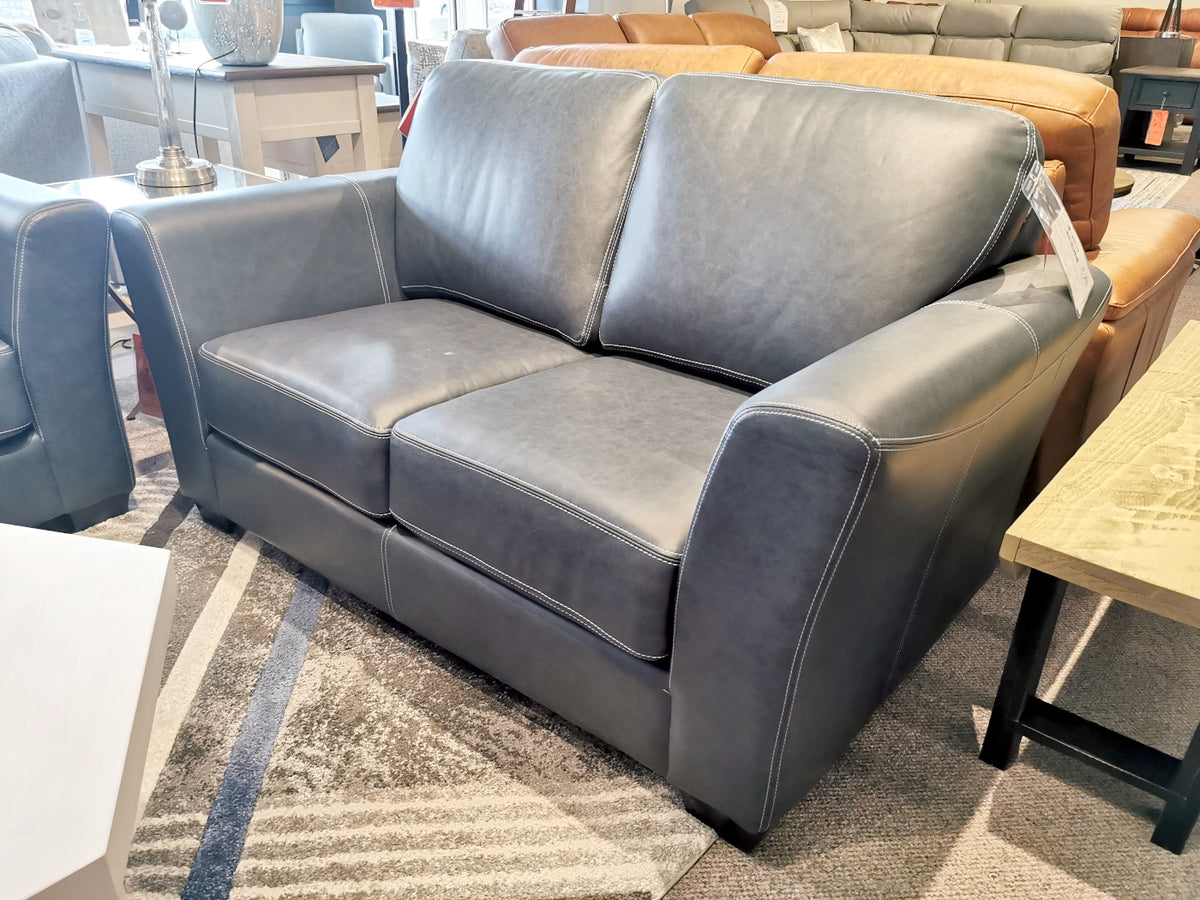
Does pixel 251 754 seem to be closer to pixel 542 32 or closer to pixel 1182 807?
pixel 1182 807

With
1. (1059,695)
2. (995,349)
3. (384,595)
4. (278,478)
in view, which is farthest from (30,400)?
(1059,695)

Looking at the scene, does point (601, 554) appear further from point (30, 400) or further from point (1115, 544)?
point (30, 400)

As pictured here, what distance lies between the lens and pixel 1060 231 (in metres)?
1.17

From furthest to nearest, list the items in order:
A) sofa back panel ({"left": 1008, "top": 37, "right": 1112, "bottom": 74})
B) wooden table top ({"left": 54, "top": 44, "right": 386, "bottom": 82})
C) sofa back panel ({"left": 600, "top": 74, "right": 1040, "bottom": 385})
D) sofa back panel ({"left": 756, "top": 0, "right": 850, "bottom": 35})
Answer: sofa back panel ({"left": 756, "top": 0, "right": 850, "bottom": 35}), sofa back panel ({"left": 1008, "top": 37, "right": 1112, "bottom": 74}), wooden table top ({"left": 54, "top": 44, "right": 386, "bottom": 82}), sofa back panel ({"left": 600, "top": 74, "right": 1040, "bottom": 385})

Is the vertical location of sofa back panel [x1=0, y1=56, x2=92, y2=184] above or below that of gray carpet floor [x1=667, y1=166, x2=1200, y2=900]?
above

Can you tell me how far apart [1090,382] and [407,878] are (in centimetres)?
134

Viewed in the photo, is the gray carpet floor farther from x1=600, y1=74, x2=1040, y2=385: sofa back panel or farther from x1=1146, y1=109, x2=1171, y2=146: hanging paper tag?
x1=1146, y1=109, x2=1171, y2=146: hanging paper tag

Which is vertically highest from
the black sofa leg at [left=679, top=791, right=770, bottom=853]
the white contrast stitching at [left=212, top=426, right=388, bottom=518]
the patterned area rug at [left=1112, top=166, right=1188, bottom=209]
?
the white contrast stitching at [left=212, top=426, right=388, bottom=518]

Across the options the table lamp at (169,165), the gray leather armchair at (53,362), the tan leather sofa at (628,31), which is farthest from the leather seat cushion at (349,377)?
the tan leather sofa at (628,31)

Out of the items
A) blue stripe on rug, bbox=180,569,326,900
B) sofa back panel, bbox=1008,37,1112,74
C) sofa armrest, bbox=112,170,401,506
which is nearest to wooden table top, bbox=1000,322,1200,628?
blue stripe on rug, bbox=180,569,326,900

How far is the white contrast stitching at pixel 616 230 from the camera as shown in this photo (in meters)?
1.57

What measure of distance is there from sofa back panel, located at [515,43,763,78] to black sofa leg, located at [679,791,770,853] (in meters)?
1.35

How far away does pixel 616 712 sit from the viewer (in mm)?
1175

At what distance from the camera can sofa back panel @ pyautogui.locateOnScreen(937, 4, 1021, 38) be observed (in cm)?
605
